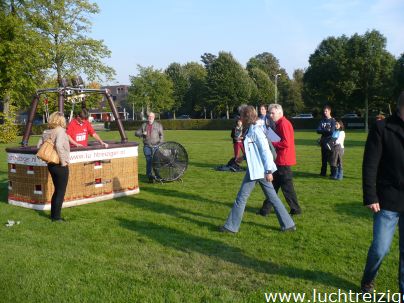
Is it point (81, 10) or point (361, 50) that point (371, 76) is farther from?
point (81, 10)

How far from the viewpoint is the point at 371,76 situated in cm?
4650

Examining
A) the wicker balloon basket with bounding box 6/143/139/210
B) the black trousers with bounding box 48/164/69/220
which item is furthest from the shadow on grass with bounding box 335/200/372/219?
the black trousers with bounding box 48/164/69/220

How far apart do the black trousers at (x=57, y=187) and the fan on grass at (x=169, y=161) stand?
11.3 feet

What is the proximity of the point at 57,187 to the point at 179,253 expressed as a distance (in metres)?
2.83

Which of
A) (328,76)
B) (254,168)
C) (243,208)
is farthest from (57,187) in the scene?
(328,76)

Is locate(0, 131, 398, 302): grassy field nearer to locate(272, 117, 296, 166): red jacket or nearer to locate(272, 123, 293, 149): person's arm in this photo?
locate(272, 117, 296, 166): red jacket

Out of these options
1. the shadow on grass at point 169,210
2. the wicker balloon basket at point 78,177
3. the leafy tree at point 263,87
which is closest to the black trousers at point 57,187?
the wicker balloon basket at point 78,177

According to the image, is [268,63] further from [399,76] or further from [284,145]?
[284,145]

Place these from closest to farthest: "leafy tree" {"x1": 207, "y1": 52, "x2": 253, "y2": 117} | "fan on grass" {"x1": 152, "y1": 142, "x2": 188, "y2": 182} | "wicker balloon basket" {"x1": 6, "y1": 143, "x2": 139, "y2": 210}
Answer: "wicker balloon basket" {"x1": 6, "y1": 143, "x2": 139, "y2": 210} → "fan on grass" {"x1": 152, "y1": 142, "x2": 188, "y2": 182} → "leafy tree" {"x1": 207, "y1": 52, "x2": 253, "y2": 117}

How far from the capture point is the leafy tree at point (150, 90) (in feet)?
220

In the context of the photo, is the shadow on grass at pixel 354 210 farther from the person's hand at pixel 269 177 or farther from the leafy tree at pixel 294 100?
the leafy tree at pixel 294 100

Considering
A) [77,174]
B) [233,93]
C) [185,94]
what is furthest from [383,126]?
[185,94]

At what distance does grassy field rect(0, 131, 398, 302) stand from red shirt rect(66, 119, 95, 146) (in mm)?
1457

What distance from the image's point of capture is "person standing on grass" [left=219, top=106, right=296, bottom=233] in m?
6.43
